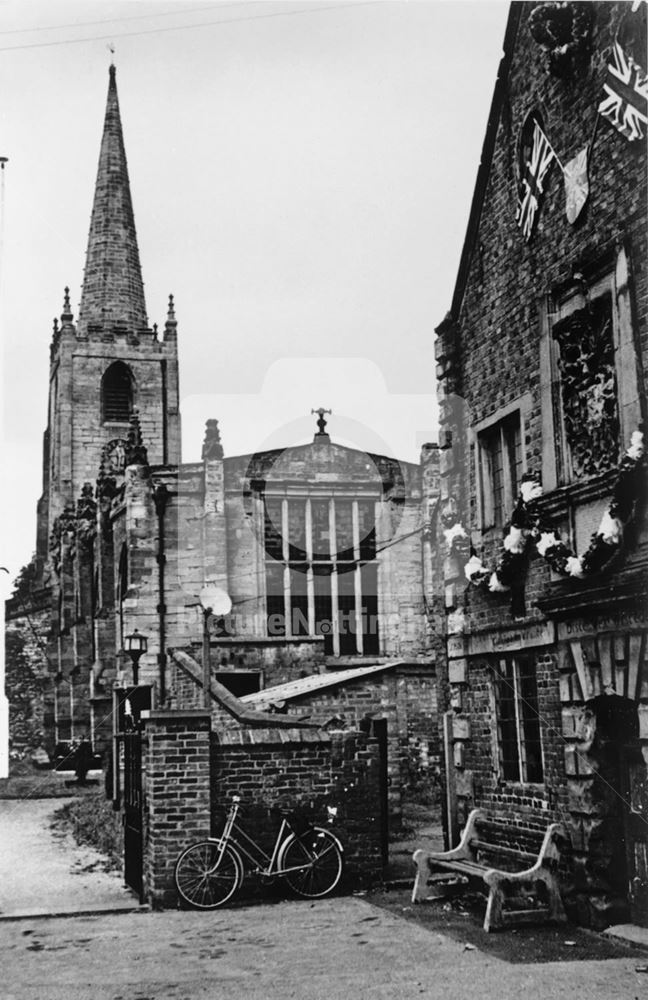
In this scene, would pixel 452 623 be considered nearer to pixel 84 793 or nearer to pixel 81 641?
pixel 84 793

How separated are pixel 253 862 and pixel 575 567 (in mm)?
5240

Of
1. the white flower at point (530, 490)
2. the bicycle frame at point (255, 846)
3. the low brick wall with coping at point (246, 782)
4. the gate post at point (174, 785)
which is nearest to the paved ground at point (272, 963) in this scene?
the bicycle frame at point (255, 846)

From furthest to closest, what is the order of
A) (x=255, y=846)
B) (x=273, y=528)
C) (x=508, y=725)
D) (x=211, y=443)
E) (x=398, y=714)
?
(x=273, y=528)
(x=211, y=443)
(x=398, y=714)
(x=508, y=725)
(x=255, y=846)

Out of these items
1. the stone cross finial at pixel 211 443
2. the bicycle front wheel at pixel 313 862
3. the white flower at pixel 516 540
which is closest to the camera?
the white flower at pixel 516 540

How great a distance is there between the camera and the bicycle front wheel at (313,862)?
13852 millimetres

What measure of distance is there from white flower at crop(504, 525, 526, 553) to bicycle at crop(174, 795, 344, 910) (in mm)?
3920

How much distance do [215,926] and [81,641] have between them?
26226mm

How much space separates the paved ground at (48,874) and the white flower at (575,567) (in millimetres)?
6475

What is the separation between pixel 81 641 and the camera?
124ft

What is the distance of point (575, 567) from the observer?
11.7 m

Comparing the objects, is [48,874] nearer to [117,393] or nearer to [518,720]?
[518,720]

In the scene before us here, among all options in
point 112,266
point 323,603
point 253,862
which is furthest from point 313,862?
point 112,266

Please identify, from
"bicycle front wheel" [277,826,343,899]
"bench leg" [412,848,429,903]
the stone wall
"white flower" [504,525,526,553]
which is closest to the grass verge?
"bicycle front wheel" [277,826,343,899]

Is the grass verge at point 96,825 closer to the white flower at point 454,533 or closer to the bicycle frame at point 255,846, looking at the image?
the bicycle frame at point 255,846
